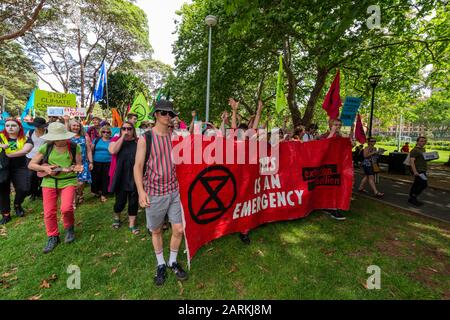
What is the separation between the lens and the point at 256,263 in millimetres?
3621

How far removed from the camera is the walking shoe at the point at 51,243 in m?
3.92

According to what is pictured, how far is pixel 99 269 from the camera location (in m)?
3.47

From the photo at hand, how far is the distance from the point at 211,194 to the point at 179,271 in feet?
3.73

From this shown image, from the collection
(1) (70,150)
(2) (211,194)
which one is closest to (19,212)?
(1) (70,150)

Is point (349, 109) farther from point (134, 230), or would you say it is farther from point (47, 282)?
point (47, 282)

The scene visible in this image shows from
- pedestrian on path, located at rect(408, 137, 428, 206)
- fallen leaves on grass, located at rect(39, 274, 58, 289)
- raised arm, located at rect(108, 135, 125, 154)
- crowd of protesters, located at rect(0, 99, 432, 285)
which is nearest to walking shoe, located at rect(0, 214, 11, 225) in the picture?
crowd of protesters, located at rect(0, 99, 432, 285)

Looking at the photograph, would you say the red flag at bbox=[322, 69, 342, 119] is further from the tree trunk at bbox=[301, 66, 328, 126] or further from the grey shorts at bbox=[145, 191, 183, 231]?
the tree trunk at bbox=[301, 66, 328, 126]

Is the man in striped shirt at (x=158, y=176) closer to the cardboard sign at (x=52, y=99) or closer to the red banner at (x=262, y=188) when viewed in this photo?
the red banner at (x=262, y=188)

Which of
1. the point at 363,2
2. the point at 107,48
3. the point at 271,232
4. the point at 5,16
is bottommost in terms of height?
the point at 271,232

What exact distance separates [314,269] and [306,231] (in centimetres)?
126

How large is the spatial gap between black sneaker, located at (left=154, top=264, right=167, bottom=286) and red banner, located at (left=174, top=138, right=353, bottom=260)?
16.6 inches

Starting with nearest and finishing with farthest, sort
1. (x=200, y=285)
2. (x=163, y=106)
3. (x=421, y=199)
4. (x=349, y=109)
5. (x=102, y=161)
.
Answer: (x=163, y=106) < (x=200, y=285) < (x=102, y=161) < (x=349, y=109) < (x=421, y=199)
